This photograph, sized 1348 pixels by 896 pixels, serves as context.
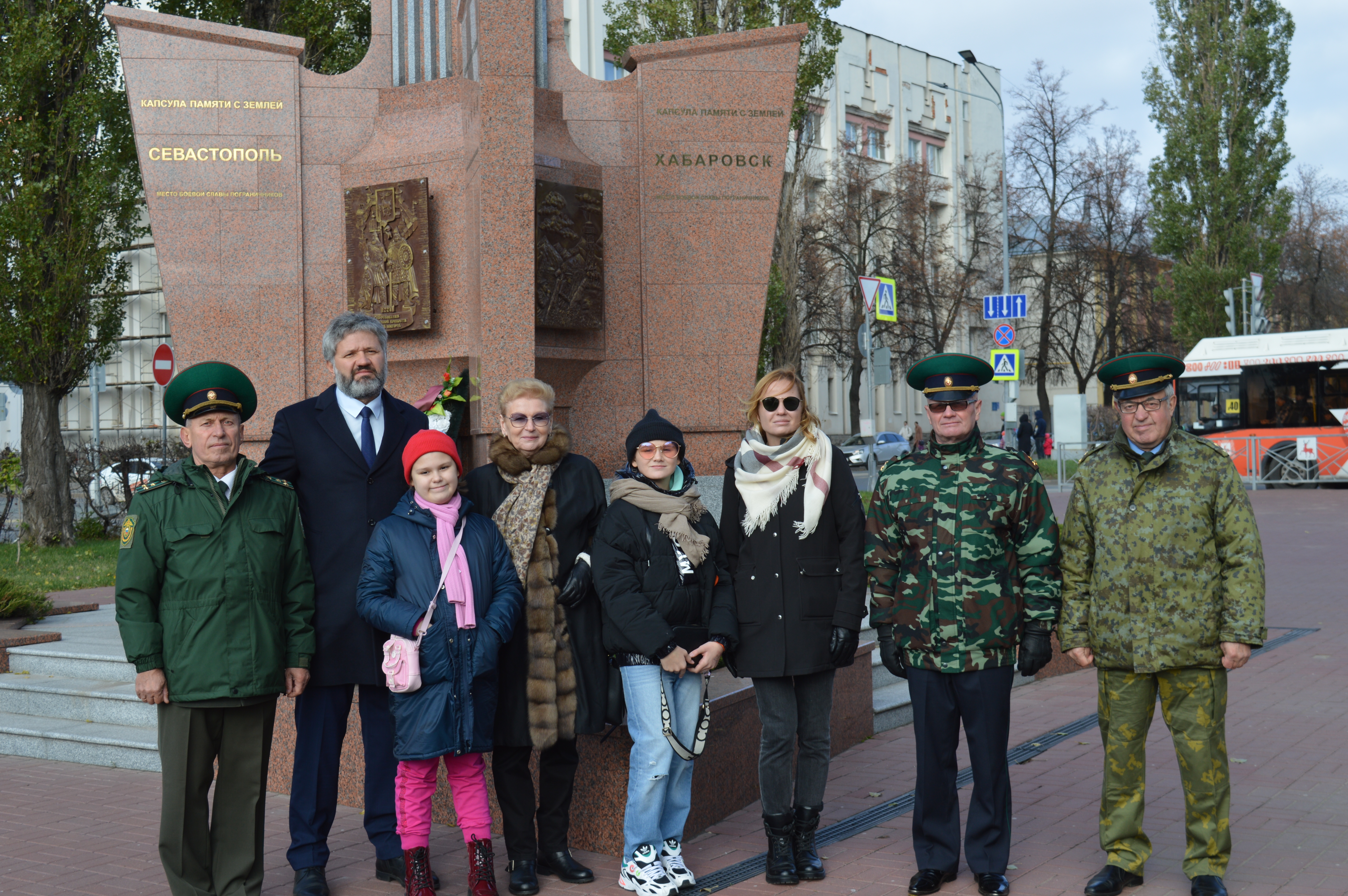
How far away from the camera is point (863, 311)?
4169 cm

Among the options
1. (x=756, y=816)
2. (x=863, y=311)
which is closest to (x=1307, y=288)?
(x=863, y=311)

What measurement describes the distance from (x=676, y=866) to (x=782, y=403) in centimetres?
179

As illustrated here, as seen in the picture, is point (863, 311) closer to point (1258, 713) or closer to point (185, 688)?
point (1258, 713)

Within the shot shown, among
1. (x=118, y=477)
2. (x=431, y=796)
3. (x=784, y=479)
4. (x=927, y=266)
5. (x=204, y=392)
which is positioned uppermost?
(x=927, y=266)

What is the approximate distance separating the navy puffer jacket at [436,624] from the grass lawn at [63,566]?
8682mm

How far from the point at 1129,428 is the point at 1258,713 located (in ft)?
12.6

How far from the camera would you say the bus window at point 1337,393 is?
85.5ft

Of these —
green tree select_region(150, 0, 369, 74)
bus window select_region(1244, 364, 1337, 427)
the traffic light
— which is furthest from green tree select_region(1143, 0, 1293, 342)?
green tree select_region(150, 0, 369, 74)

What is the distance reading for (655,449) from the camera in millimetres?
4508

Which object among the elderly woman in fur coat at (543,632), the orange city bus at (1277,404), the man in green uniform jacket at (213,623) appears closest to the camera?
the man in green uniform jacket at (213,623)

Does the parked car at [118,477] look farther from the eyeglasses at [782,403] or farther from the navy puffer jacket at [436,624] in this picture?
the eyeglasses at [782,403]

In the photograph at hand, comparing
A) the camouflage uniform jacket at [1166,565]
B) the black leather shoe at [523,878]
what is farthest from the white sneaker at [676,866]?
the camouflage uniform jacket at [1166,565]

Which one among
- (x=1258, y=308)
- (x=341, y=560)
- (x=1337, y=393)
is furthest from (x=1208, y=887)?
(x=1258, y=308)

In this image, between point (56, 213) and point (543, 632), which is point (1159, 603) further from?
point (56, 213)
